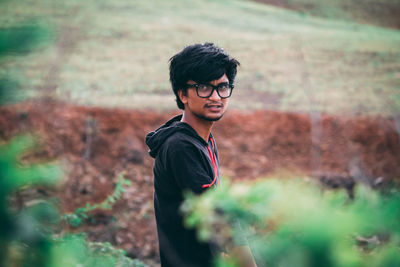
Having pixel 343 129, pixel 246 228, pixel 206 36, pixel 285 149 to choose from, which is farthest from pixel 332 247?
pixel 206 36

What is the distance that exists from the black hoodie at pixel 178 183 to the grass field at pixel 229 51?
543 centimetres

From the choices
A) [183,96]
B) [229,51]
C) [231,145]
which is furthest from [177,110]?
[183,96]

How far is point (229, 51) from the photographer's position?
9.45 meters

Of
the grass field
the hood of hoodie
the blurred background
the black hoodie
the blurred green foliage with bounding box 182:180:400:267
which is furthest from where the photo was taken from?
the grass field

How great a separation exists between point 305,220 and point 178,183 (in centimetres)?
100

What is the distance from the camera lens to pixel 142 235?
470 cm

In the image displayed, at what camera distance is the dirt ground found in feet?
18.7

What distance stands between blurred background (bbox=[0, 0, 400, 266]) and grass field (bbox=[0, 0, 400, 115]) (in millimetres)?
41

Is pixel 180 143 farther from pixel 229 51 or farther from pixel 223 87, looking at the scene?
pixel 229 51

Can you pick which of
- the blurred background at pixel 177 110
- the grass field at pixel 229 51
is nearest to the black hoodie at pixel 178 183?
the blurred background at pixel 177 110

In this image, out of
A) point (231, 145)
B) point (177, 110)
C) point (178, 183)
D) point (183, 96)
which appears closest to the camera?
point (178, 183)

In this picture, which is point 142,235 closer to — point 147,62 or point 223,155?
point 223,155

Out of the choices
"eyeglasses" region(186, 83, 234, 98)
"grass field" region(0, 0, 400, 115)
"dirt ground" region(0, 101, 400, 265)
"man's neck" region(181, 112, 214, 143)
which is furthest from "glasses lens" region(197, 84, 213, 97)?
"grass field" region(0, 0, 400, 115)

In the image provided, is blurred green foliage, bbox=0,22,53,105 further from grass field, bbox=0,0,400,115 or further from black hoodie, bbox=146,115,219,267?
grass field, bbox=0,0,400,115
